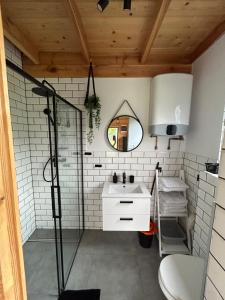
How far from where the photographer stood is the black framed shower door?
1.45m

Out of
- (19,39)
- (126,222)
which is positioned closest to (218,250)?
Answer: (126,222)

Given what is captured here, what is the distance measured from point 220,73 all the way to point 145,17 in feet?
2.69

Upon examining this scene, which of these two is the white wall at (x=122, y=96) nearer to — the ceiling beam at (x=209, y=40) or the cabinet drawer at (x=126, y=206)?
the ceiling beam at (x=209, y=40)

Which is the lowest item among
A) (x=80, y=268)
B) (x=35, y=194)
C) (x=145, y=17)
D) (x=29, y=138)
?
(x=80, y=268)

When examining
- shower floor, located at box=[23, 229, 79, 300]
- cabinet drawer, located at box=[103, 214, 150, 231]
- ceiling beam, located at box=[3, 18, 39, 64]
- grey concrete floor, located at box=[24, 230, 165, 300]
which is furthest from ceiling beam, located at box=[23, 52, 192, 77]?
grey concrete floor, located at box=[24, 230, 165, 300]

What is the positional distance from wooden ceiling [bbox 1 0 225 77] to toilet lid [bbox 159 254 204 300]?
1.88 m

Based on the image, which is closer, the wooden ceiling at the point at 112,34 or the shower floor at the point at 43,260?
the wooden ceiling at the point at 112,34

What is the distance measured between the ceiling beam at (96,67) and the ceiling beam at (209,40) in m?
0.16

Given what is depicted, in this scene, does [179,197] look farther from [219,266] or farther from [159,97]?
[219,266]

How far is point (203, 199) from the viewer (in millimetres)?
1457

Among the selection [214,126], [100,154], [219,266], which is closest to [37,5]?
[100,154]

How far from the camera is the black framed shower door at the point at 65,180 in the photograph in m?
1.45

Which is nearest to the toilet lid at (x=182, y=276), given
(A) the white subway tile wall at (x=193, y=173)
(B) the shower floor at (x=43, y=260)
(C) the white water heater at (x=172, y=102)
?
(A) the white subway tile wall at (x=193, y=173)

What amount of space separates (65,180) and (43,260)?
96cm
